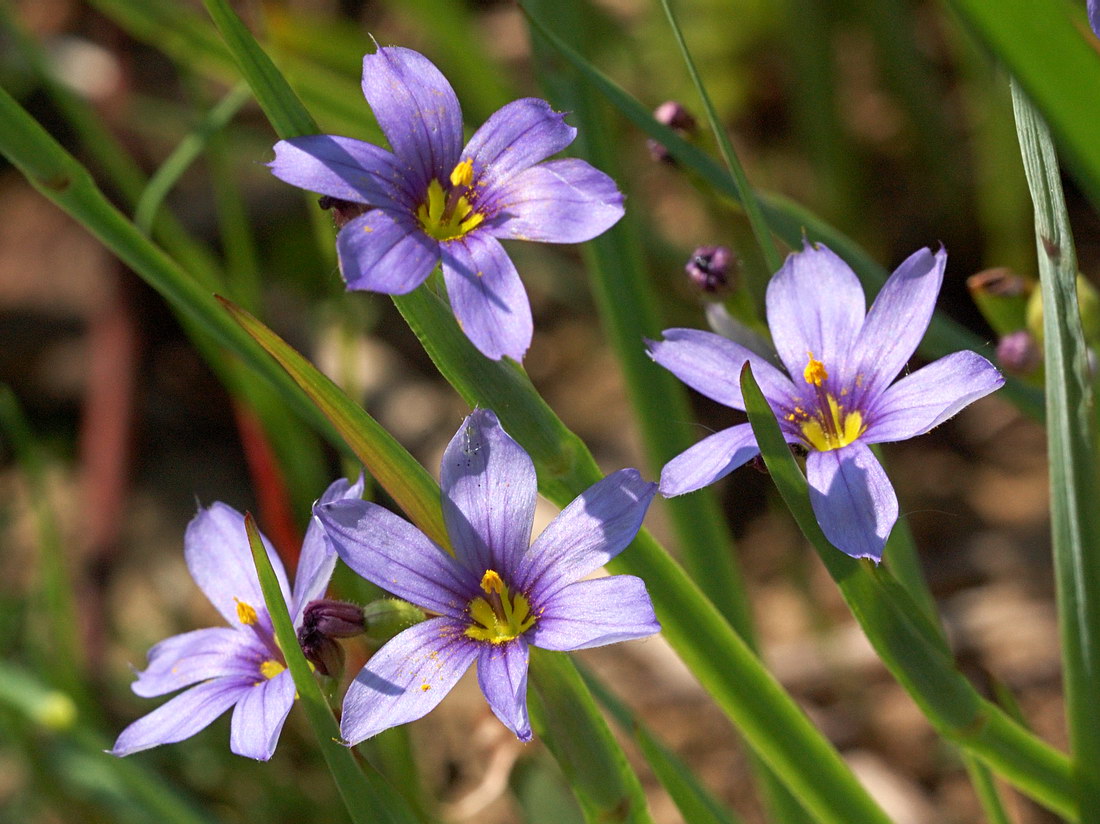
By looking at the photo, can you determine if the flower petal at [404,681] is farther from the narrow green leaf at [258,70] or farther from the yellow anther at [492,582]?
the narrow green leaf at [258,70]

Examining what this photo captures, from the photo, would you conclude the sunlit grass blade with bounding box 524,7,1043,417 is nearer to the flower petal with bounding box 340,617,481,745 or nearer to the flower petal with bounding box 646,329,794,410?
the flower petal with bounding box 646,329,794,410

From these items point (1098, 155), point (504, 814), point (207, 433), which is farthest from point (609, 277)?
point (207, 433)

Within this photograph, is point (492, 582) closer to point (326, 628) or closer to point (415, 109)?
point (326, 628)

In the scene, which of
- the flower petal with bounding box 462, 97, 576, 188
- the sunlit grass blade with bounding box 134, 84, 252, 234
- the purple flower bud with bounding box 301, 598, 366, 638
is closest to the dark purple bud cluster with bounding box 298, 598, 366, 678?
the purple flower bud with bounding box 301, 598, 366, 638

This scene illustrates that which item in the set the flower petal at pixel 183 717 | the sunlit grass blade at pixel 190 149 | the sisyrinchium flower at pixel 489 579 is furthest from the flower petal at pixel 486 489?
the sunlit grass blade at pixel 190 149

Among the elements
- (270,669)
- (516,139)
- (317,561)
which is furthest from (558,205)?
(270,669)

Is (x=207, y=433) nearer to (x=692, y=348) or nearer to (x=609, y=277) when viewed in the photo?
(x=609, y=277)

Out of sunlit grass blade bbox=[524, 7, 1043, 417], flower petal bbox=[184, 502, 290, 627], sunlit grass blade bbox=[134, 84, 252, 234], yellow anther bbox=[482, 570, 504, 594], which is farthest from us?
sunlit grass blade bbox=[134, 84, 252, 234]
